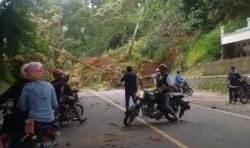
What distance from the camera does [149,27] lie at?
59.3 metres

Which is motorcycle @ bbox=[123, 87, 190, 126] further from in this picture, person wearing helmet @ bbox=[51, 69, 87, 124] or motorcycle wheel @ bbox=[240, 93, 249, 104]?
motorcycle wheel @ bbox=[240, 93, 249, 104]

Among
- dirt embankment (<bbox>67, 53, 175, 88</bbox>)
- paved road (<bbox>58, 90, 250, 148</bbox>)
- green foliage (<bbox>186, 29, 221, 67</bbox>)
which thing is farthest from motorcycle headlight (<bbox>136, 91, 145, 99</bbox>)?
dirt embankment (<bbox>67, 53, 175, 88</bbox>)

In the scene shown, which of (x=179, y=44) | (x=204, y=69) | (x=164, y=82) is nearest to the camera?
(x=164, y=82)

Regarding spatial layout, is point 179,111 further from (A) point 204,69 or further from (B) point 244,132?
(A) point 204,69

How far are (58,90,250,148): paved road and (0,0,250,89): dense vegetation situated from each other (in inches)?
488

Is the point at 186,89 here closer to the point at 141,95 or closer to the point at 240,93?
the point at 240,93

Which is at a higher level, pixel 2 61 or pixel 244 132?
pixel 2 61

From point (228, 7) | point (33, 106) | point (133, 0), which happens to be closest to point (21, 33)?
point (33, 106)

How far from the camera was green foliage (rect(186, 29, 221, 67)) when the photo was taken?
46.3 m

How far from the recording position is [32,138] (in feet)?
24.2

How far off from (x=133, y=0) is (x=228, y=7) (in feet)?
82.9

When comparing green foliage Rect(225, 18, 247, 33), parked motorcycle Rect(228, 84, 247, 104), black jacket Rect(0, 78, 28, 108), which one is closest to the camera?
black jacket Rect(0, 78, 28, 108)

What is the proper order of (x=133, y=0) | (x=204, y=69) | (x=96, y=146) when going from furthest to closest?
(x=133, y=0) → (x=204, y=69) → (x=96, y=146)

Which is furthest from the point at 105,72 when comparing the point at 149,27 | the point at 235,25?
the point at 235,25
